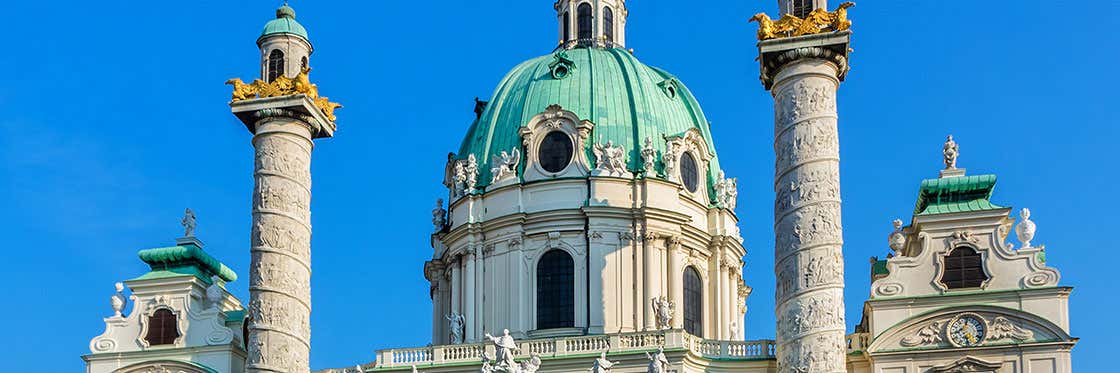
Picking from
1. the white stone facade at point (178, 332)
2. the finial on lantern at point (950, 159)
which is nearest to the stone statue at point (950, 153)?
the finial on lantern at point (950, 159)

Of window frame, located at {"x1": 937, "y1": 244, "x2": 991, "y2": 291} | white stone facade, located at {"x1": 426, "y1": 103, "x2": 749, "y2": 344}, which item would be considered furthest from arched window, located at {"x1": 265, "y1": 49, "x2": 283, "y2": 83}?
window frame, located at {"x1": 937, "y1": 244, "x2": 991, "y2": 291}

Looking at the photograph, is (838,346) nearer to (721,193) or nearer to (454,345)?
(454,345)

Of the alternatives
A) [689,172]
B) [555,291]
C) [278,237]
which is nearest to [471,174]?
[555,291]

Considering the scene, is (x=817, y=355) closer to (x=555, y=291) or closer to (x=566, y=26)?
(x=555, y=291)

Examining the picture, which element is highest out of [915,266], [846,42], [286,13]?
[286,13]

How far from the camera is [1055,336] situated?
143 ft

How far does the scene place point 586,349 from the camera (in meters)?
48.7

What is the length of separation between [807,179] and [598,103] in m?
15.0

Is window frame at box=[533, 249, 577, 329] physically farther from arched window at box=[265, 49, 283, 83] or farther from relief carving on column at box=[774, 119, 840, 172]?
relief carving on column at box=[774, 119, 840, 172]

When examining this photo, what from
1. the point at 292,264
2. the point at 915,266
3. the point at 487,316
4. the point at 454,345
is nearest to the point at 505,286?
the point at 487,316

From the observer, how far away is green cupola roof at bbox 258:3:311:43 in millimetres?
47750

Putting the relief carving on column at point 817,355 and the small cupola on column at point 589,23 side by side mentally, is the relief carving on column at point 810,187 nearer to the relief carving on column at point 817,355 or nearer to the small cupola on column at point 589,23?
the relief carving on column at point 817,355

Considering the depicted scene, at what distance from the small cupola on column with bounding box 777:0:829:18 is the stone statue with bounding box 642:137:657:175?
39.2 ft

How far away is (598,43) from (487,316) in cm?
1015
